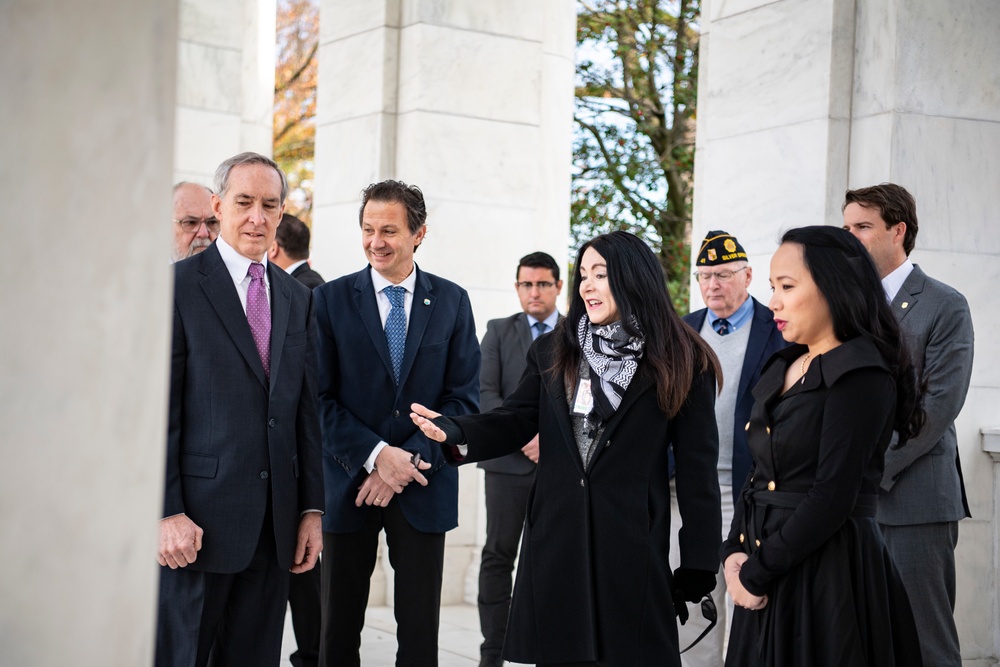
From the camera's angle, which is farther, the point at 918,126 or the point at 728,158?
the point at 728,158

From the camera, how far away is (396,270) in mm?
4418

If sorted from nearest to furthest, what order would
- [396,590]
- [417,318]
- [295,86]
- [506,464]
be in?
1. [396,590]
2. [417,318]
3. [506,464]
4. [295,86]

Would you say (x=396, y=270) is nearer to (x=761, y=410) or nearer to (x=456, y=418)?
(x=456, y=418)

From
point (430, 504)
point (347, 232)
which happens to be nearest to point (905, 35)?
point (430, 504)

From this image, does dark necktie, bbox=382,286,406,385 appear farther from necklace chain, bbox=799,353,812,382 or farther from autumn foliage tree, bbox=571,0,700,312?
autumn foliage tree, bbox=571,0,700,312

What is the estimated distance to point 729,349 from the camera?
5.21 metres

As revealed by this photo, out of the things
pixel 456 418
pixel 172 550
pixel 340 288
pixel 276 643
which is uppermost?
pixel 340 288

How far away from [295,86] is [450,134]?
19.1m

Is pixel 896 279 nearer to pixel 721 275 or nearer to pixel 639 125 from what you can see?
pixel 721 275

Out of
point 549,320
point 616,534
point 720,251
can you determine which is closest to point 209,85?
Result: point 549,320

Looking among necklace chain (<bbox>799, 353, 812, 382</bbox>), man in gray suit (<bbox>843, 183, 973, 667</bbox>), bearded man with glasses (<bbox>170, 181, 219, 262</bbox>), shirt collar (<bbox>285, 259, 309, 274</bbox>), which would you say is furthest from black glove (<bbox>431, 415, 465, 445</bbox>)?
shirt collar (<bbox>285, 259, 309, 274</bbox>)

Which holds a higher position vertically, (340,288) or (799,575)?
(340,288)

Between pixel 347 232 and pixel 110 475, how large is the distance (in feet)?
22.6

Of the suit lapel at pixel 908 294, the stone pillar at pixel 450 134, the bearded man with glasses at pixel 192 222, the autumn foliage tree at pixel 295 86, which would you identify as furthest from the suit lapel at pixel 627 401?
the autumn foliage tree at pixel 295 86
